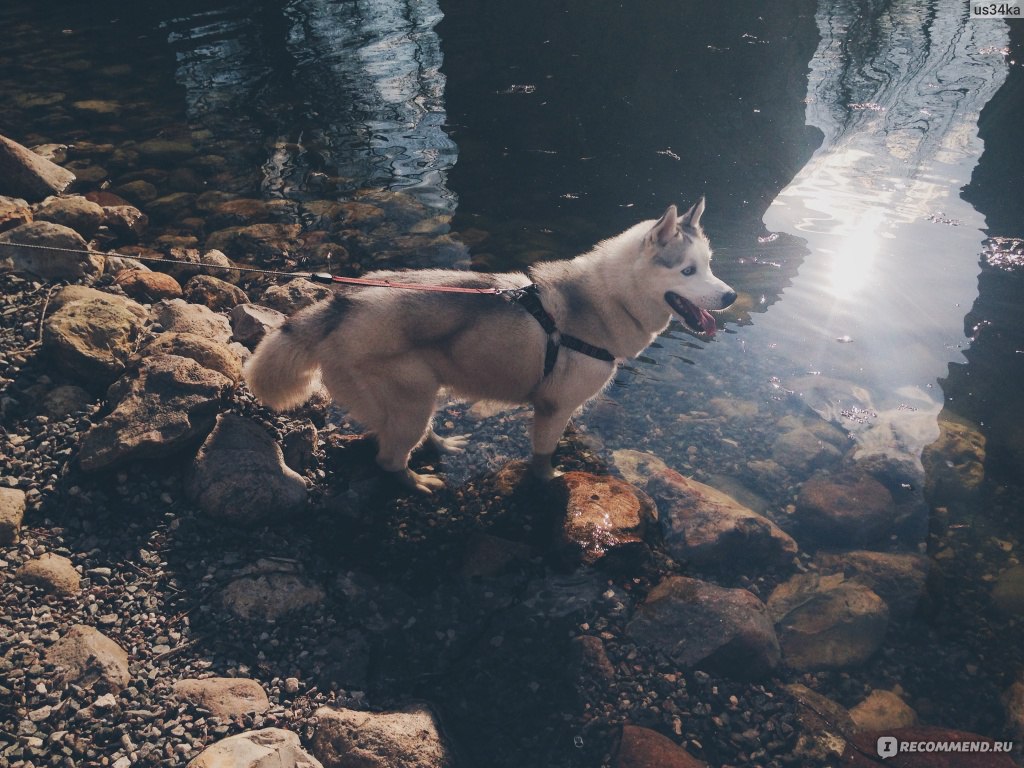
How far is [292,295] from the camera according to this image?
827cm

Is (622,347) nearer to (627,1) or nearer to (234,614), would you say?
(234,614)

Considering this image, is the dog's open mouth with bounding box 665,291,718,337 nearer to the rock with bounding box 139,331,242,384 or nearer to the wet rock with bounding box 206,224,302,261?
the rock with bounding box 139,331,242,384

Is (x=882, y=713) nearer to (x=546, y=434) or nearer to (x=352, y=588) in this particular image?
(x=546, y=434)

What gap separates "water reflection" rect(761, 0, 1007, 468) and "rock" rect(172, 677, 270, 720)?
6935 mm

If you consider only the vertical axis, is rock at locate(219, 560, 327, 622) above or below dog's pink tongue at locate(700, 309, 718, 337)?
below

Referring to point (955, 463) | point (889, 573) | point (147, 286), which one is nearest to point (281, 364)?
point (147, 286)

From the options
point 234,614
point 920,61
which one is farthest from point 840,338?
point 920,61

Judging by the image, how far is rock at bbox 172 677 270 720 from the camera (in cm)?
408

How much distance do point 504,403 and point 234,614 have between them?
3089 millimetres

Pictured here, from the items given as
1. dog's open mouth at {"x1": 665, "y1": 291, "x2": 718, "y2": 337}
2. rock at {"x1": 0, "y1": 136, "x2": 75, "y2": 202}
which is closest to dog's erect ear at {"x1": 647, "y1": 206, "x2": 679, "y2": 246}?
dog's open mouth at {"x1": 665, "y1": 291, "x2": 718, "y2": 337}

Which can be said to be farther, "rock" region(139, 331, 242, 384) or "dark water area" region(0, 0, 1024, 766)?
"dark water area" region(0, 0, 1024, 766)

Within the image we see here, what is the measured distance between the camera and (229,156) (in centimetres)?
1245

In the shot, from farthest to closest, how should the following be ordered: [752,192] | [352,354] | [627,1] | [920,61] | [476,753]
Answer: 1. [627,1]
2. [920,61]
3. [752,192]
4. [352,354]
5. [476,753]

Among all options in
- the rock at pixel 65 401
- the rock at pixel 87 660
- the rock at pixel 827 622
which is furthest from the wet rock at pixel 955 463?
the rock at pixel 65 401
